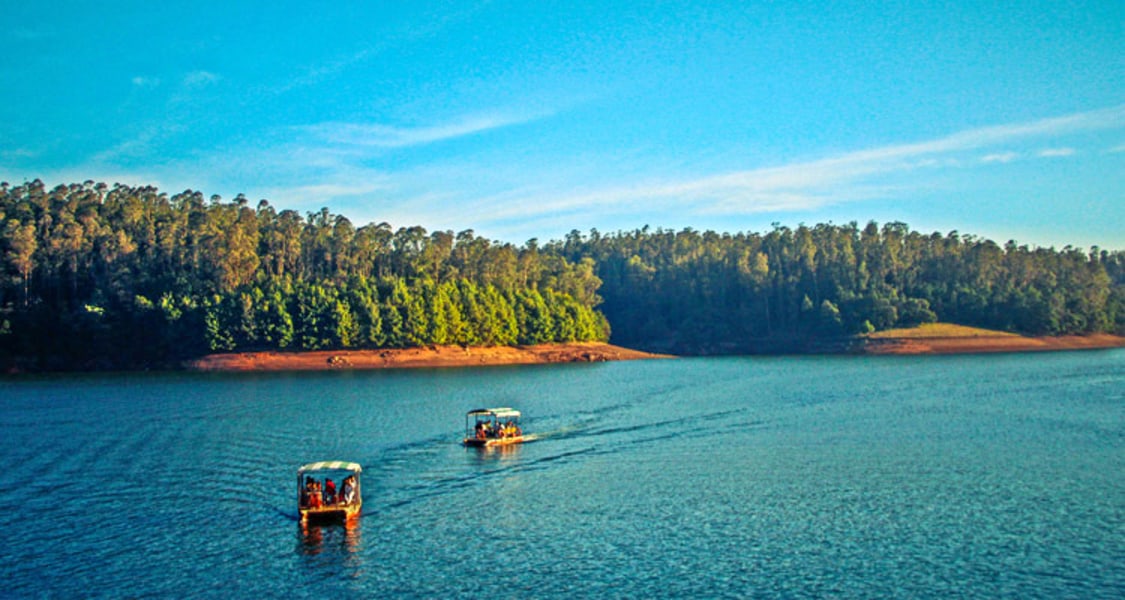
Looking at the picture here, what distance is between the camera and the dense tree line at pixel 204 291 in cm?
14500

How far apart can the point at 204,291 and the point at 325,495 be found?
123 meters

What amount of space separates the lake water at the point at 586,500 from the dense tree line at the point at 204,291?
56767 mm

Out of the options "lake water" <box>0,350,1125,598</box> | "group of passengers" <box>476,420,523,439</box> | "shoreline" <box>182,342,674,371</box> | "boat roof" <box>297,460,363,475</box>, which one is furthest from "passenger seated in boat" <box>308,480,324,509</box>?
"shoreline" <box>182,342,674,371</box>

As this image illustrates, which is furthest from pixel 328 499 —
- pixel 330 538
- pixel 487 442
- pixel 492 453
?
Result: pixel 487 442

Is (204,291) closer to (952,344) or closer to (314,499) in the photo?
(314,499)

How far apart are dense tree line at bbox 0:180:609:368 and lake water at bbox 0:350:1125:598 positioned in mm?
56767

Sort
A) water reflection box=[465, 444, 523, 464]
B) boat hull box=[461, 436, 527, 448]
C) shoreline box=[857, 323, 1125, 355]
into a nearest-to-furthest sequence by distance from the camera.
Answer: water reflection box=[465, 444, 523, 464] < boat hull box=[461, 436, 527, 448] < shoreline box=[857, 323, 1125, 355]

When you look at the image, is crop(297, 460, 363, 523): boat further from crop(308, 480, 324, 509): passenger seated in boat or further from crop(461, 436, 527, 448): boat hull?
crop(461, 436, 527, 448): boat hull

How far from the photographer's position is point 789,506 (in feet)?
148

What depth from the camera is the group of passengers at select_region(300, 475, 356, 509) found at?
140ft

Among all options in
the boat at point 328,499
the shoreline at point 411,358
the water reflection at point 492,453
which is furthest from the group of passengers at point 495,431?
the shoreline at point 411,358

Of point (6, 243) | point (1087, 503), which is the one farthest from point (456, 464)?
point (6, 243)

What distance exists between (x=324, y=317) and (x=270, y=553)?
11875cm

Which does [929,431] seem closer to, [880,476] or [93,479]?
[880,476]
